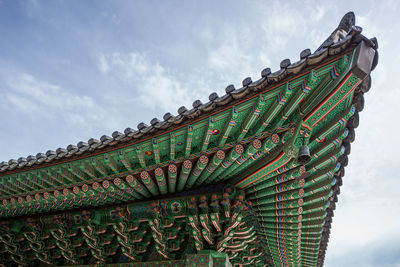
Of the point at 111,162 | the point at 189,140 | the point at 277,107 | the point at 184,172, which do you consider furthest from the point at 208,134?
the point at 111,162

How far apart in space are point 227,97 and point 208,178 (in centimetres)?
213

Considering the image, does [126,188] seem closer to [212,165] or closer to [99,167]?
[99,167]

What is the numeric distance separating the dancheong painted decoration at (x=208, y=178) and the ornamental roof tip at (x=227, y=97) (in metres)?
0.02

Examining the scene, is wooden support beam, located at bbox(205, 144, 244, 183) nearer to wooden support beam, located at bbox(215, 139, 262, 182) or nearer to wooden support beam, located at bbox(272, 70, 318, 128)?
wooden support beam, located at bbox(215, 139, 262, 182)

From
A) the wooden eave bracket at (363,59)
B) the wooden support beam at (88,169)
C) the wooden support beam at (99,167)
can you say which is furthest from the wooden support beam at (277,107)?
the wooden support beam at (88,169)

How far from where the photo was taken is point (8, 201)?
729 cm

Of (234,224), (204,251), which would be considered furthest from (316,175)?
(204,251)

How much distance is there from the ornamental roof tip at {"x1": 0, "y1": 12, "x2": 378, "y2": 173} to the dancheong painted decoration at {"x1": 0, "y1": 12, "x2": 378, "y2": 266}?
19 millimetres

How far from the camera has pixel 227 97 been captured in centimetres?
480

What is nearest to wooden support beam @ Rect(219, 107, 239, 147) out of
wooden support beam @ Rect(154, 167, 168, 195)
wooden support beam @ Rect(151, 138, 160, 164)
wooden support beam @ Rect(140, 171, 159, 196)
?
wooden support beam @ Rect(151, 138, 160, 164)

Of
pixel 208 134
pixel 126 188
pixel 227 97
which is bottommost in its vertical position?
pixel 126 188

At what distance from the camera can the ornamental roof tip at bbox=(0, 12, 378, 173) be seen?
13.2 feet

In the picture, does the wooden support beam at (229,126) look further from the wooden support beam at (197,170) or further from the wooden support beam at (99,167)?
the wooden support beam at (99,167)

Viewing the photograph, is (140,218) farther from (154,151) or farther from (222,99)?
(222,99)
